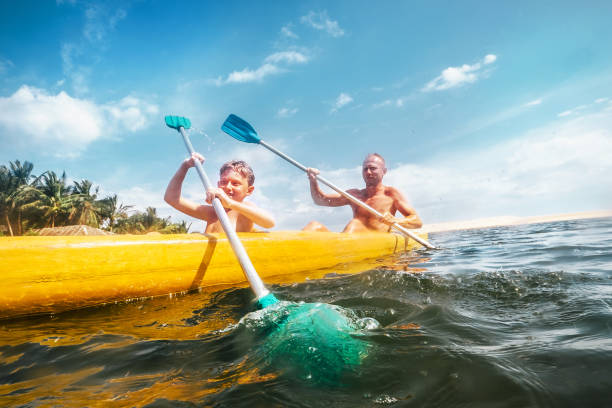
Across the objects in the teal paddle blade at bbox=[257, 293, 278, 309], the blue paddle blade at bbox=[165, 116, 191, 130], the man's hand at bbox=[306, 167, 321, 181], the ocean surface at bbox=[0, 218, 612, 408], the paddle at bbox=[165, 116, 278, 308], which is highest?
the blue paddle blade at bbox=[165, 116, 191, 130]

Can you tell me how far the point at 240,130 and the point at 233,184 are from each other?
2093 mm

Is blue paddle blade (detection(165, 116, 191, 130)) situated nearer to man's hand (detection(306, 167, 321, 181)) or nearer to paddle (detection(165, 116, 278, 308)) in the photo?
paddle (detection(165, 116, 278, 308))

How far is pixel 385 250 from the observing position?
4230mm

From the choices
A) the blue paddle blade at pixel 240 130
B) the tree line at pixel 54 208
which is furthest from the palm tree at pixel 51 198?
the blue paddle blade at pixel 240 130

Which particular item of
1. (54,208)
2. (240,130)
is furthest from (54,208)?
(240,130)

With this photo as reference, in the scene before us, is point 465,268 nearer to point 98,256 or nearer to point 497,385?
point 497,385

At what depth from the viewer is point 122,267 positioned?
190 centimetres

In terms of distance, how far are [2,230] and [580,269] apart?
91.3ft

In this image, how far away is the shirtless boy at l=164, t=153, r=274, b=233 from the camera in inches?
103

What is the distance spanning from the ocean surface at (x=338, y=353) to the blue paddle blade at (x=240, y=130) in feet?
11.8

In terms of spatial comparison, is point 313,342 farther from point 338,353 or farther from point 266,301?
point 266,301

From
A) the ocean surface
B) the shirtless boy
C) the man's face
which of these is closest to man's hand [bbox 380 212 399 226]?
the man's face

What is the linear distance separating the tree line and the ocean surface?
80.4ft

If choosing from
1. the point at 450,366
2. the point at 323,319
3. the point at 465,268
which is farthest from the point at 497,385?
the point at 465,268
